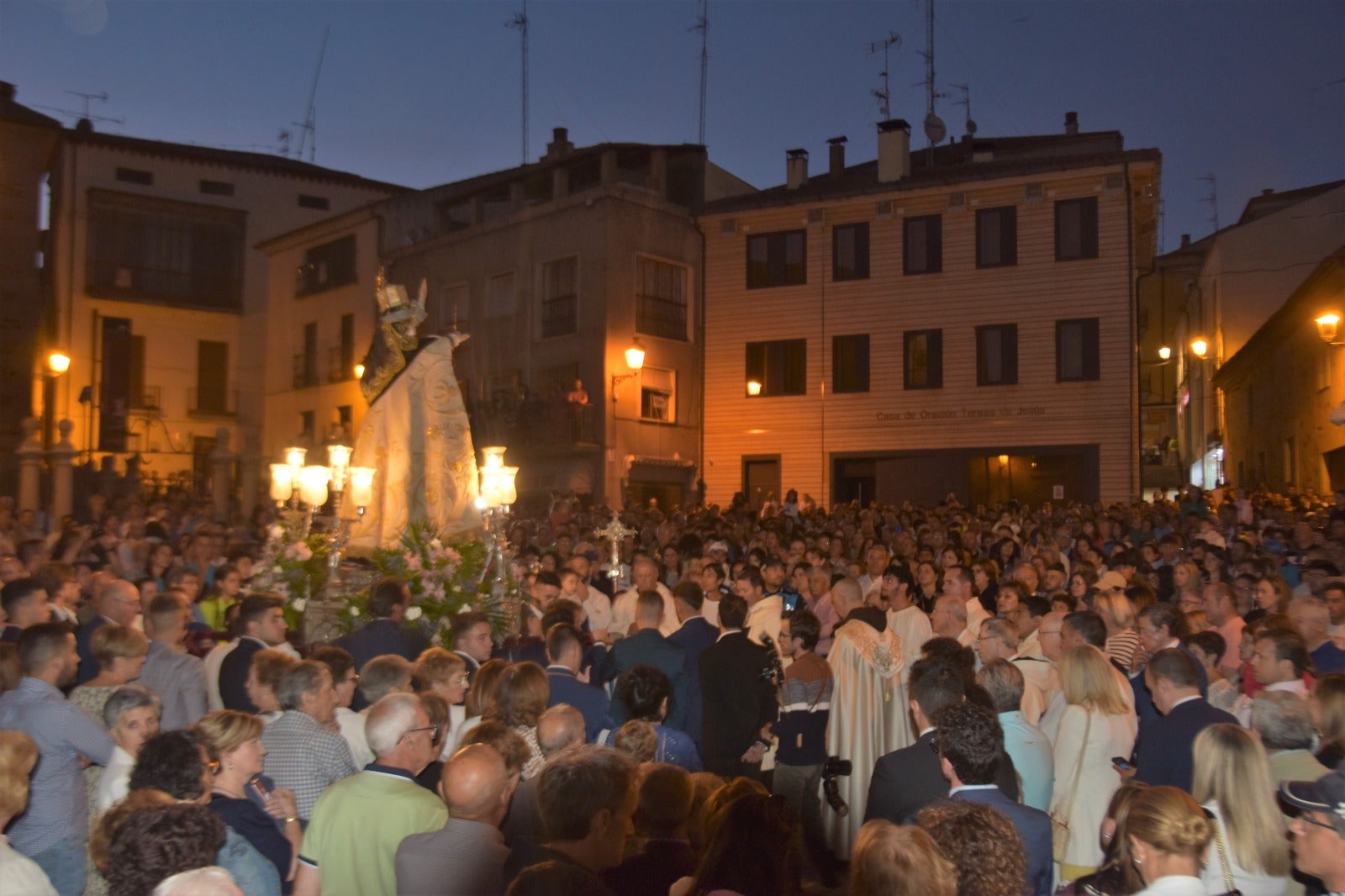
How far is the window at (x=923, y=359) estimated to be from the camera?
101ft

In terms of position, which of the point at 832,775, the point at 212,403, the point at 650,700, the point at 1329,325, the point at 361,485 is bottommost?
the point at 832,775

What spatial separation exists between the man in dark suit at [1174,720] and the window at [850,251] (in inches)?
1024

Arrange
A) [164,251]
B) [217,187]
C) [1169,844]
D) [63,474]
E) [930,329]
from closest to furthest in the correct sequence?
[1169,844] < [63,474] < [930,329] < [164,251] < [217,187]

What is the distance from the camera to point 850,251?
31.8 metres

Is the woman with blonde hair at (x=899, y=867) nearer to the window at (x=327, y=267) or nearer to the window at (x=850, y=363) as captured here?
the window at (x=850, y=363)

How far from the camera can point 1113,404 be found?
28.8 metres

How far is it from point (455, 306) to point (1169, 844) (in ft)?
105

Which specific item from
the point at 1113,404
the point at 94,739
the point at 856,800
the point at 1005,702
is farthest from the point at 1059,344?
the point at 94,739

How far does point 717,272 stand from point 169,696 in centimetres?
2674

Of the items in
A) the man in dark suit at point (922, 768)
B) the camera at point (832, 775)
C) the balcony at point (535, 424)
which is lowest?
the camera at point (832, 775)

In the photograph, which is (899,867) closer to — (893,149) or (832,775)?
(832,775)

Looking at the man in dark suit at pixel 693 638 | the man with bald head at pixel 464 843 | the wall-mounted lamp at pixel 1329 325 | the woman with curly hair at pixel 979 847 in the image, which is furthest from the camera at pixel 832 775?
the wall-mounted lamp at pixel 1329 325

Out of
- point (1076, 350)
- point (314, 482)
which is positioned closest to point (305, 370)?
point (1076, 350)

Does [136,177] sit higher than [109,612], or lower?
higher
